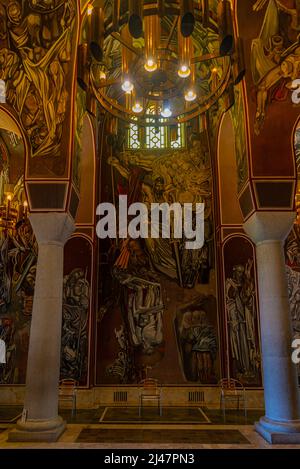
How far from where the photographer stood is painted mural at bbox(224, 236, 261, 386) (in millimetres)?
12383

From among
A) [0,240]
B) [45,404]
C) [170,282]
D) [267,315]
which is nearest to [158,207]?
[170,282]

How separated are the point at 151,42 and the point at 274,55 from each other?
3290 millimetres

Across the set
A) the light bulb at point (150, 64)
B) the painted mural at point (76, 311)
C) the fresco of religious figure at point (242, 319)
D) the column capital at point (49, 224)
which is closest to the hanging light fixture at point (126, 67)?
the light bulb at point (150, 64)

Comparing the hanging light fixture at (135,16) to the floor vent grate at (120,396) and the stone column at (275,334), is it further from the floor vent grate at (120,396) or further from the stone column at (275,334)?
the floor vent grate at (120,396)

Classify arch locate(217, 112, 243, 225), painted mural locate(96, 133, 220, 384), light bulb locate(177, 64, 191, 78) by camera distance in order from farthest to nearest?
1. arch locate(217, 112, 243, 225)
2. painted mural locate(96, 133, 220, 384)
3. light bulb locate(177, 64, 191, 78)

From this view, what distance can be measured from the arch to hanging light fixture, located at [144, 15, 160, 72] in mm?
5912

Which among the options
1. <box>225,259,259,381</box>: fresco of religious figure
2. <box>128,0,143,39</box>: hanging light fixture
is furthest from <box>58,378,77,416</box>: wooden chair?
<box>128,0,143,39</box>: hanging light fixture

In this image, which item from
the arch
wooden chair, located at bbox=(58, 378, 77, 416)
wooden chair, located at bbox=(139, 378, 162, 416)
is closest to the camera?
wooden chair, located at bbox=(58, 378, 77, 416)

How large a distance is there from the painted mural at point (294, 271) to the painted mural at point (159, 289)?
2530 millimetres

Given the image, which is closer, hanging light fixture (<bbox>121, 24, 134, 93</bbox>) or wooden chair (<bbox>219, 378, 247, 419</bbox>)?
hanging light fixture (<bbox>121, 24, 134, 93</bbox>)

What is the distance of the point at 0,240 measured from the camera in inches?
514

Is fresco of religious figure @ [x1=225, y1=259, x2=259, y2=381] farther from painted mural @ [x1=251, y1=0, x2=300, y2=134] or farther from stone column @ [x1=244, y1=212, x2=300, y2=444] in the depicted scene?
painted mural @ [x1=251, y1=0, x2=300, y2=134]

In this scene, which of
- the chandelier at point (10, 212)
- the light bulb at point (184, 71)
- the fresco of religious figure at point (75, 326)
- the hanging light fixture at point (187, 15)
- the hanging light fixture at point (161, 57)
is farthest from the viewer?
the chandelier at point (10, 212)

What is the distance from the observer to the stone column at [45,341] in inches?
314
